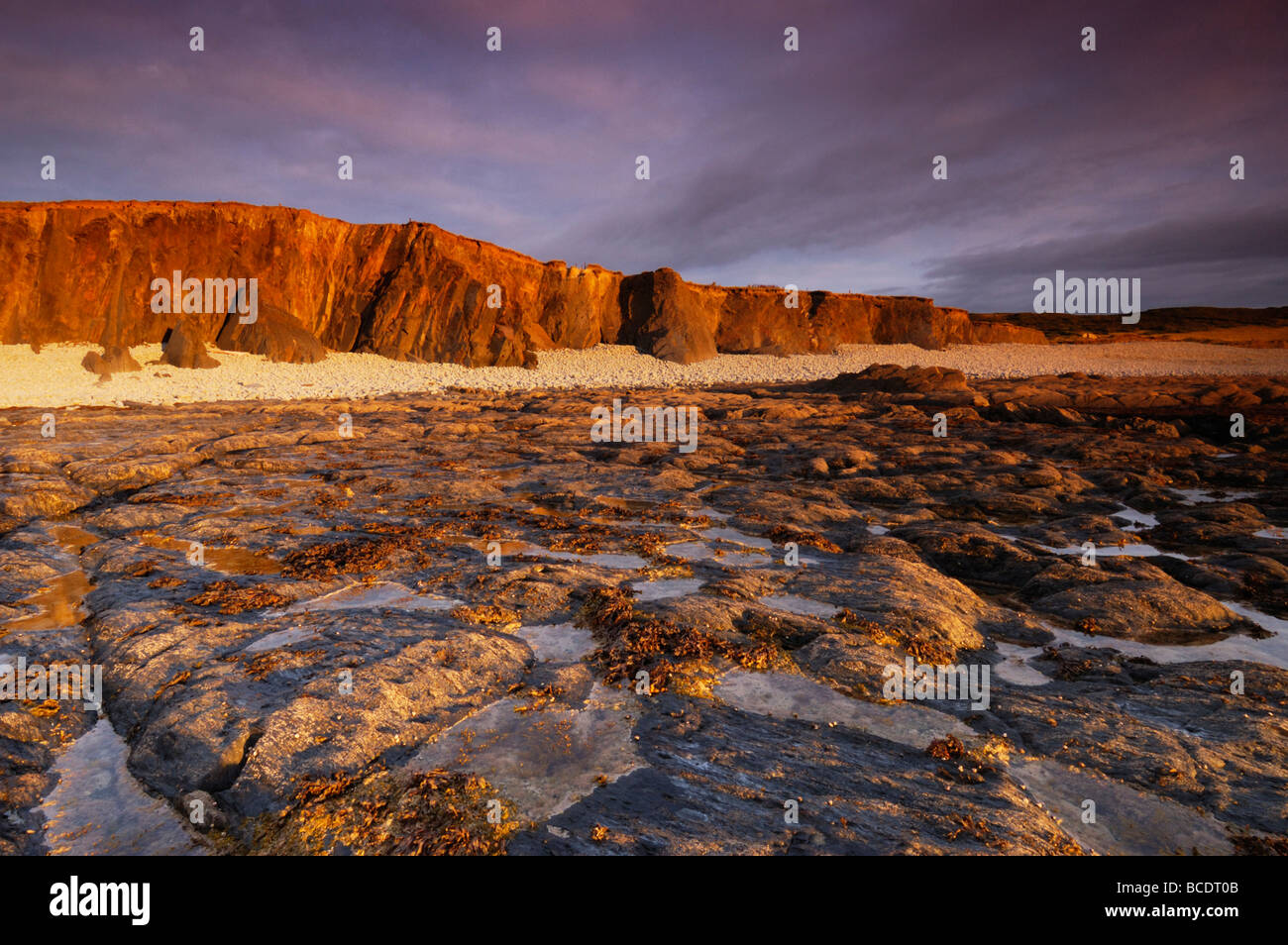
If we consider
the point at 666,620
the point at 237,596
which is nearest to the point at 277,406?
the point at 237,596

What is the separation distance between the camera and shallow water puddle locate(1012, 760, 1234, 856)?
3.66 metres

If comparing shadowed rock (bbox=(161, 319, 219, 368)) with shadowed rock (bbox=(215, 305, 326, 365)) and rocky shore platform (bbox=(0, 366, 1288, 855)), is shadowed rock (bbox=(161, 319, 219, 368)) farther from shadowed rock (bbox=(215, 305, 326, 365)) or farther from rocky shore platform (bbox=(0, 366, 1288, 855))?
rocky shore platform (bbox=(0, 366, 1288, 855))

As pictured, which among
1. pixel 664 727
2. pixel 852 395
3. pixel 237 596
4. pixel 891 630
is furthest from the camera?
pixel 852 395

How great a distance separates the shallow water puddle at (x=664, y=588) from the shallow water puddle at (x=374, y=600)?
7.07ft

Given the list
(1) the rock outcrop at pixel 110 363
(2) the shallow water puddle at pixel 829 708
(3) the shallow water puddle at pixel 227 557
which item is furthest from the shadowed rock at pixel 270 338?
(2) the shallow water puddle at pixel 829 708

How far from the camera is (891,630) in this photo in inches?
253

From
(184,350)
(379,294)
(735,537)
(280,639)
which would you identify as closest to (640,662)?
(280,639)

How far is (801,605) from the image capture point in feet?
23.8

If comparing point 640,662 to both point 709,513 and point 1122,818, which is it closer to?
point 1122,818

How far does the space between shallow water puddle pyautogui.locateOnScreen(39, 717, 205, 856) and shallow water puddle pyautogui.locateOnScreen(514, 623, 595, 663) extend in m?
2.91

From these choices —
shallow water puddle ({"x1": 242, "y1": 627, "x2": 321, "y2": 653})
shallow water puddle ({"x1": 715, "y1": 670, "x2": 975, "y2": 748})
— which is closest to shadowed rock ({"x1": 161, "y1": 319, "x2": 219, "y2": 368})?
shallow water puddle ({"x1": 242, "y1": 627, "x2": 321, "y2": 653})

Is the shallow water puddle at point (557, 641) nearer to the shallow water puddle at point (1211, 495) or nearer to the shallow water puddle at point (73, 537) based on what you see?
the shallow water puddle at point (73, 537)
